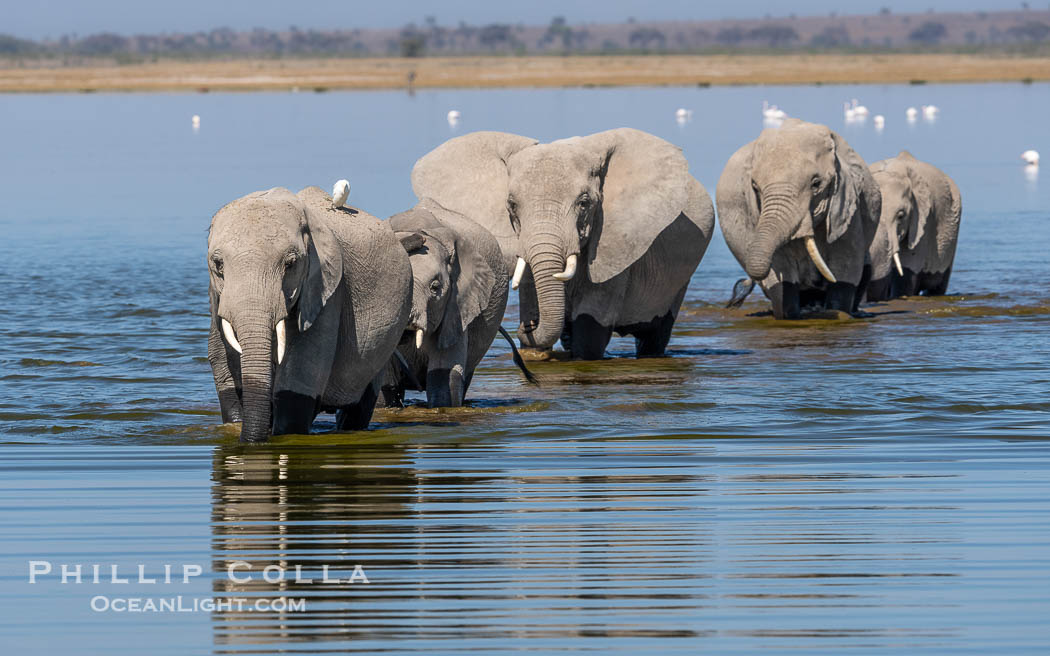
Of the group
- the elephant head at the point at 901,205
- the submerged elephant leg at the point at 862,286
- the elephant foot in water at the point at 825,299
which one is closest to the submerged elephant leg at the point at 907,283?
the elephant head at the point at 901,205

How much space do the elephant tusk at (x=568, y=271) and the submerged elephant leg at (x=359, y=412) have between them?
3266 mm

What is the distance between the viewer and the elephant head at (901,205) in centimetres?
2189

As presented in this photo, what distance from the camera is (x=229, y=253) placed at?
9609 mm

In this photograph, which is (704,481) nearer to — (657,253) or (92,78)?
(657,253)

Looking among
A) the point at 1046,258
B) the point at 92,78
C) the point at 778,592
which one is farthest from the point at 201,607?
the point at 92,78

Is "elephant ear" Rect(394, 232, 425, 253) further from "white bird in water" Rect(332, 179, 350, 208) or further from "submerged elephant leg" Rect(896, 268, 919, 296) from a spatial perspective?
"submerged elephant leg" Rect(896, 268, 919, 296)

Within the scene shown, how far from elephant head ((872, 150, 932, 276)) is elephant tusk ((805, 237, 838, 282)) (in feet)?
9.54

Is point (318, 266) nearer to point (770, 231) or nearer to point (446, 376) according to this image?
point (446, 376)

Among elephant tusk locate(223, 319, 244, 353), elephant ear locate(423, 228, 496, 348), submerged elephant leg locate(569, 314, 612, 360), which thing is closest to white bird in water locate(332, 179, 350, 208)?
elephant ear locate(423, 228, 496, 348)

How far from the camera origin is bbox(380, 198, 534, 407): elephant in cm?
1177

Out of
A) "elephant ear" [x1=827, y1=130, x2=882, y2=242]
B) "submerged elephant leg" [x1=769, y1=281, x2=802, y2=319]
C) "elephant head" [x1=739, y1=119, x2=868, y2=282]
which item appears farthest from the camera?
"submerged elephant leg" [x1=769, y1=281, x2=802, y2=319]

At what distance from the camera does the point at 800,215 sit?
1827 cm

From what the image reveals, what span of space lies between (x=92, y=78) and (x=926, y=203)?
95029 millimetres

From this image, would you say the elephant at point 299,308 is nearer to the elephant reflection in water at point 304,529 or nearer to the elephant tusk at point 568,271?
the elephant reflection in water at point 304,529
